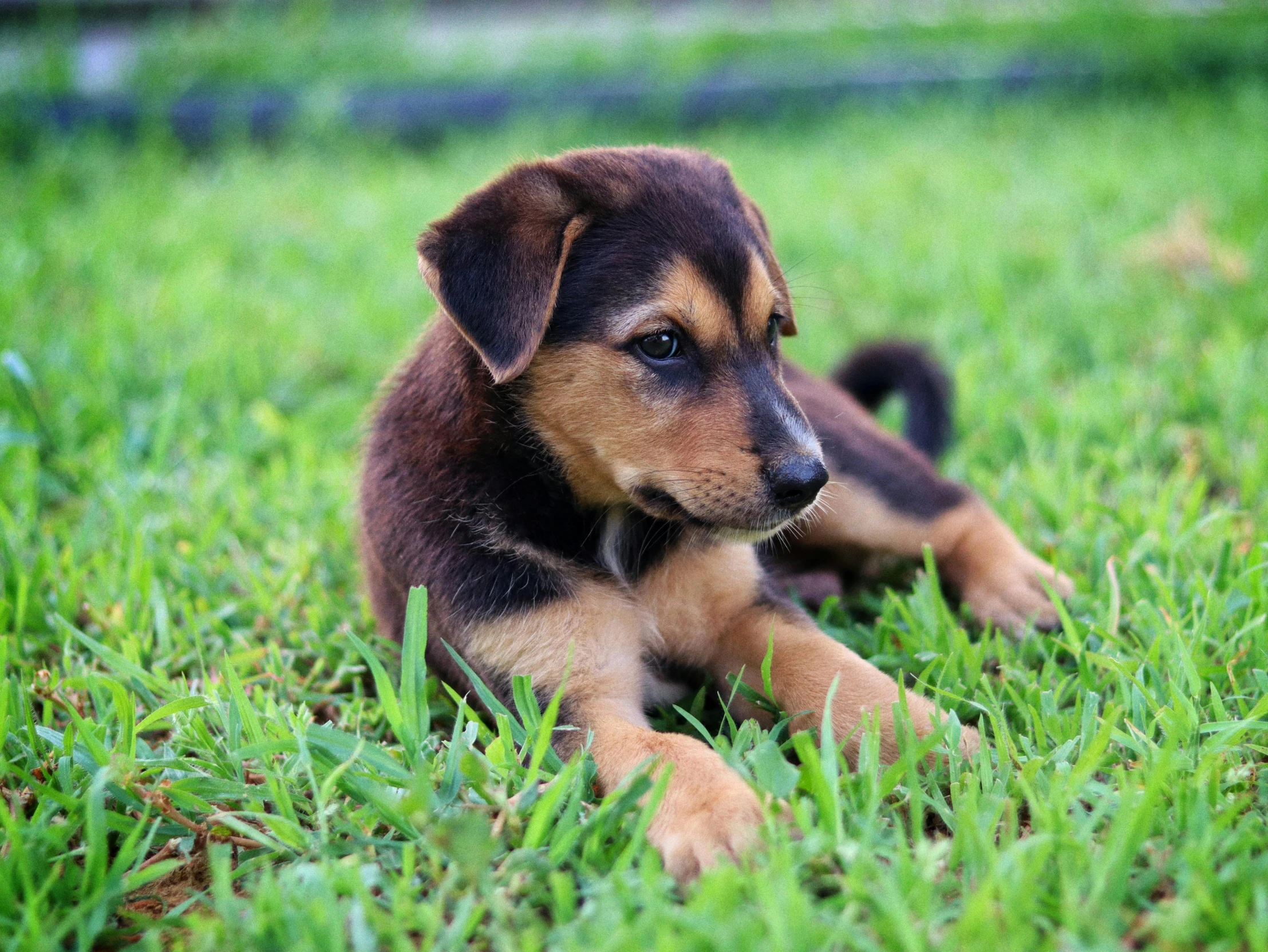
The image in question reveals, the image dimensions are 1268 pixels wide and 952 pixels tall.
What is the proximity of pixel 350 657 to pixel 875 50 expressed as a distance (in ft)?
30.3

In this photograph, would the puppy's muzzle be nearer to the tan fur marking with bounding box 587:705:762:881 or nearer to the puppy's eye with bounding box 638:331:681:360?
the puppy's eye with bounding box 638:331:681:360

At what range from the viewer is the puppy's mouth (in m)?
2.78

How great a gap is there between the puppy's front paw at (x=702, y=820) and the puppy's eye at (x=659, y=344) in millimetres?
1058

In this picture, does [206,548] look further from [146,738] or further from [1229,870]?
[1229,870]

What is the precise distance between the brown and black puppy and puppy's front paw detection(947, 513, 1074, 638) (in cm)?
73

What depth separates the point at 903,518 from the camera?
3.67 meters

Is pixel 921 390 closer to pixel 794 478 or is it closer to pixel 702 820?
pixel 794 478

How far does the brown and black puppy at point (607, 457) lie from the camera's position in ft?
8.97

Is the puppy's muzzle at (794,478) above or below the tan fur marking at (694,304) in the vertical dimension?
below

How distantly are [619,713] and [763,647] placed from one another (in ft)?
1.51

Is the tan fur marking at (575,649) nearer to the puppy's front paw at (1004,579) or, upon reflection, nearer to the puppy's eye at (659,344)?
the puppy's eye at (659,344)

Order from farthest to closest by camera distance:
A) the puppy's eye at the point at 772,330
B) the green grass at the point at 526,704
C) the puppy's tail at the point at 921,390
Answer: the puppy's tail at the point at 921,390 < the puppy's eye at the point at 772,330 < the green grass at the point at 526,704

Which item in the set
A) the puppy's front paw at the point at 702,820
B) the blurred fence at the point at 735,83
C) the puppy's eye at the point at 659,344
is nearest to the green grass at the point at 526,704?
the puppy's front paw at the point at 702,820

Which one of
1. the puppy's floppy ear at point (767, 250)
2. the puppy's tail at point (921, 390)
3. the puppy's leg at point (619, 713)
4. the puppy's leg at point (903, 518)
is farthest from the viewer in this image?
the puppy's tail at point (921, 390)
